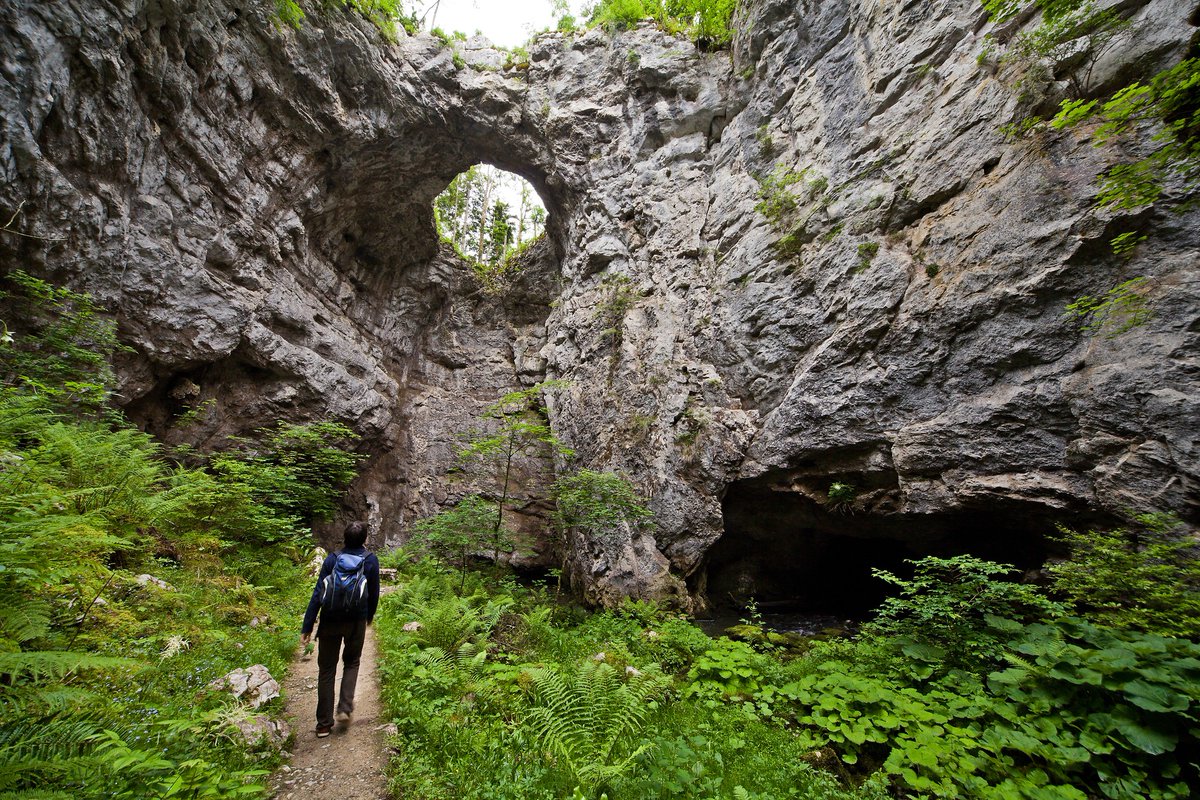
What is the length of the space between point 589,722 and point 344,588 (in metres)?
2.67

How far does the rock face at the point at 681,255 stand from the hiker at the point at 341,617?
23.6 ft

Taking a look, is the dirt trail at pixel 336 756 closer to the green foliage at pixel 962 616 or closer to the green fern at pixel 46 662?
the green fern at pixel 46 662

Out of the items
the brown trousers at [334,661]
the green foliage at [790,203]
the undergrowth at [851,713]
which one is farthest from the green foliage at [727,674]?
the green foliage at [790,203]

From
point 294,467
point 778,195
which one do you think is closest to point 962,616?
point 778,195

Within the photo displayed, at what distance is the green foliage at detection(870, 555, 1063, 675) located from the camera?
485 centimetres

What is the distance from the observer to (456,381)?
20594mm

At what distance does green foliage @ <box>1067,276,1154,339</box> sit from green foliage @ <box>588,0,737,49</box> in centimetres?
1420

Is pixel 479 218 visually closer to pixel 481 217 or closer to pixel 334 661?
pixel 481 217

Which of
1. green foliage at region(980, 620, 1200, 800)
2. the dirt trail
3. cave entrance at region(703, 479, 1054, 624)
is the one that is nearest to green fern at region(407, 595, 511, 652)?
the dirt trail

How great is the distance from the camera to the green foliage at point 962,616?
4.85 meters

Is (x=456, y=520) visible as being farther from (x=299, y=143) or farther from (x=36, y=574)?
(x=299, y=143)

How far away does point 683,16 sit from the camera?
16.0 meters

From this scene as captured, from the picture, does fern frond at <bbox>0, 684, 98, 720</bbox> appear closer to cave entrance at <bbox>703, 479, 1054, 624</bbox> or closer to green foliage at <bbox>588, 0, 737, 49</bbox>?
cave entrance at <bbox>703, 479, 1054, 624</bbox>

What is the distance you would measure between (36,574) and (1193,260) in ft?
38.0
